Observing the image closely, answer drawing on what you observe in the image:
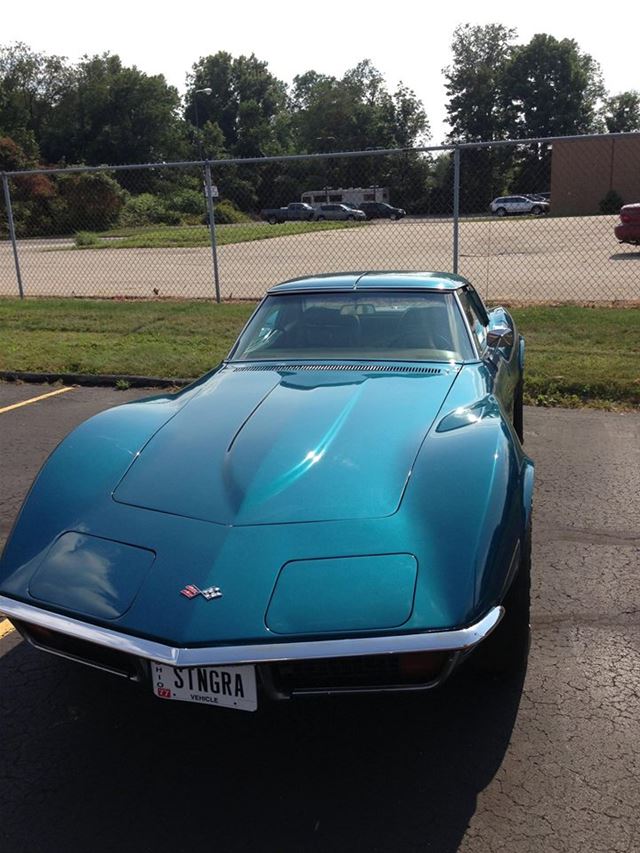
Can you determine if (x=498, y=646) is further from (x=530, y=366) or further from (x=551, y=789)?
(x=530, y=366)

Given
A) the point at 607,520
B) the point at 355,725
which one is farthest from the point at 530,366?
the point at 355,725

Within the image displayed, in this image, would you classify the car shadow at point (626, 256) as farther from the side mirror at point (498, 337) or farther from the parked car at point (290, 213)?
the side mirror at point (498, 337)

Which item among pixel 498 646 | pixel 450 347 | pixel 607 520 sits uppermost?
pixel 450 347

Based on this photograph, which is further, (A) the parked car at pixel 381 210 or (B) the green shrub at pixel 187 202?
(B) the green shrub at pixel 187 202

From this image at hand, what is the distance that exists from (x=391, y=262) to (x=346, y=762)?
1466 cm

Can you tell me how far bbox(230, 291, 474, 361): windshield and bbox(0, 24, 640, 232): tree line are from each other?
3381cm

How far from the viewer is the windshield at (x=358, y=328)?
394 cm

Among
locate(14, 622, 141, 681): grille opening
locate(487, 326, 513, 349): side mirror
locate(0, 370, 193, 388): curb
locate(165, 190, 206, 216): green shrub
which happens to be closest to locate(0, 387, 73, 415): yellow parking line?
locate(0, 370, 193, 388): curb

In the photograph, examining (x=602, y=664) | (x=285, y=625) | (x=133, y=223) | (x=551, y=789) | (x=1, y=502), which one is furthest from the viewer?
(x=133, y=223)

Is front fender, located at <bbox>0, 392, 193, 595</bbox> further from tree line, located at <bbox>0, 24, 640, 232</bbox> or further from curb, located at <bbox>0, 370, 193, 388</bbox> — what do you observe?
tree line, located at <bbox>0, 24, 640, 232</bbox>

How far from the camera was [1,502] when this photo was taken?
466 cm

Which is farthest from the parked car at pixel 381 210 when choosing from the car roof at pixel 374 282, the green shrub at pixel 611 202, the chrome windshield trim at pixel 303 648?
the green shrub at pixel 611 202

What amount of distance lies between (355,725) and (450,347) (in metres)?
1.99

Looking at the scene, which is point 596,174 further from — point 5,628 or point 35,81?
point 35,81
